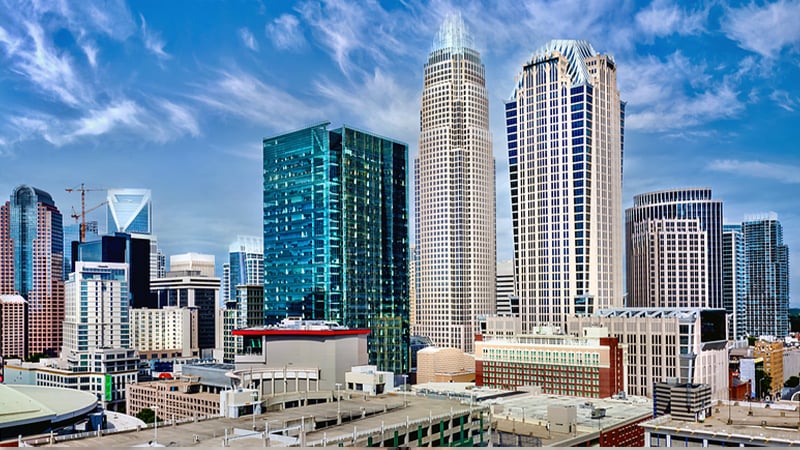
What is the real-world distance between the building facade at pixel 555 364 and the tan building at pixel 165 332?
13806mm

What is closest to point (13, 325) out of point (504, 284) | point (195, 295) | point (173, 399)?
point (173, 399)

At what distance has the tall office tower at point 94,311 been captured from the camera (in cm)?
1933

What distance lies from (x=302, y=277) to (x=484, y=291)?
25.4 ft

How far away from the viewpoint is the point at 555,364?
14766 millimetres

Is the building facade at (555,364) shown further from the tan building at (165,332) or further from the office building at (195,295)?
the office building at (195,295)

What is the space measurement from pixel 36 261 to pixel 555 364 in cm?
1094

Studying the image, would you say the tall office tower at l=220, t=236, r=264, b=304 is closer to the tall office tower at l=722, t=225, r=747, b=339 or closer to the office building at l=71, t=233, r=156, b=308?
the office building at l=71, t=233, r=156, b=308

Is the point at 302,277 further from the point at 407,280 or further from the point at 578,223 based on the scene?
the point at 578,223

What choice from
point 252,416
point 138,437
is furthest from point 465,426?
point 138,437

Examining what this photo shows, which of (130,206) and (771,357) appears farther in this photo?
(771,357)

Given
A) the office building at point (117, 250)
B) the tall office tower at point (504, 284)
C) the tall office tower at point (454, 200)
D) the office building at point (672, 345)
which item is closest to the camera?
the office building at point (672, 345)

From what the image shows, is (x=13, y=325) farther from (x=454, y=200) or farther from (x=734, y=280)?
(x=734, y=280)

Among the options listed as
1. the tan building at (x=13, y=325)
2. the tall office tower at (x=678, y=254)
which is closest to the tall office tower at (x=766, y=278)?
the tall office tower at (x=678, y=254)

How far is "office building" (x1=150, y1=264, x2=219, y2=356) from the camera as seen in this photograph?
2848 centimetres
